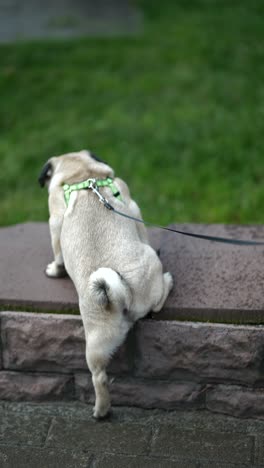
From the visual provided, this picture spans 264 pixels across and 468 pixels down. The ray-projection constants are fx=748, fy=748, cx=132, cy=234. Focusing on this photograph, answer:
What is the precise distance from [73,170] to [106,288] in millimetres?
961

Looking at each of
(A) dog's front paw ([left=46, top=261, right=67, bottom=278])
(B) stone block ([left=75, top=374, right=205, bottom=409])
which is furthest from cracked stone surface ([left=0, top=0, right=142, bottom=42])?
(B) stone block ([left=75, top=374, right=205, bottom=409])

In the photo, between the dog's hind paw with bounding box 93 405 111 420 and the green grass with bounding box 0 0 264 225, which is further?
the green grass with bounding box 0 0 264 225

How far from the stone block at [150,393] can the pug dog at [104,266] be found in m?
0.17

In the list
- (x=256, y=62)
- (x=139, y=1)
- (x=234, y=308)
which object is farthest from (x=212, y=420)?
(x=139, y=1)

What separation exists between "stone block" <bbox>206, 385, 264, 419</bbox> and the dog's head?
4.42 ft

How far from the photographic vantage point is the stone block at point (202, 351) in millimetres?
3855

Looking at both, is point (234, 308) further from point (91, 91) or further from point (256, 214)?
point (91, 91)

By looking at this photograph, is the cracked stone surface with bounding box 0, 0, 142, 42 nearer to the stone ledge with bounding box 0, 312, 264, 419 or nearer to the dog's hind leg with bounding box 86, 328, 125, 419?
the stone ledge with bounding box 0, 312, 264, 419

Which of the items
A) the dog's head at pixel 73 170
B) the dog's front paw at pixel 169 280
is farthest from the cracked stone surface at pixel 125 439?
the dog's head at pixel 73 170

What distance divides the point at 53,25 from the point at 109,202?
7.55 m

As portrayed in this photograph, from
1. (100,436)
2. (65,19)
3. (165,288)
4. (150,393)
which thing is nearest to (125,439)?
(100,436)

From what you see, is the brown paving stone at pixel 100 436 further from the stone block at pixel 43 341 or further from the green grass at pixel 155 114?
the green grass at pixel 155 114

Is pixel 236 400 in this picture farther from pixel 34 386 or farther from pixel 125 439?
pixel 34 386

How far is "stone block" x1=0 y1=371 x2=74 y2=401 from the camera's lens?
13.6ft
